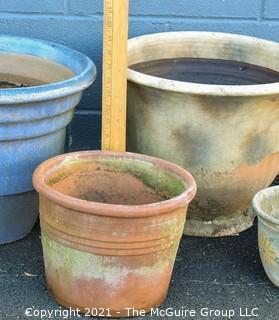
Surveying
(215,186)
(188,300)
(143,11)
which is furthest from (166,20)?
(188,300)

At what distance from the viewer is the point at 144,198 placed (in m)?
2.69

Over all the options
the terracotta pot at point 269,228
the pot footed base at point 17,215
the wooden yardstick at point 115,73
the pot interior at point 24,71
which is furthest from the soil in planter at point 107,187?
the pot interior at point 24,71

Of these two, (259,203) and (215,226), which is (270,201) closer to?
(259,203)

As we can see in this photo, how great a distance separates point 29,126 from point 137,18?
3.32 feet

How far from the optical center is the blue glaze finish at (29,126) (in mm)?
2535

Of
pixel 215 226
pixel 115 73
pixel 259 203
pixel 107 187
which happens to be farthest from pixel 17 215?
pixel 259 203

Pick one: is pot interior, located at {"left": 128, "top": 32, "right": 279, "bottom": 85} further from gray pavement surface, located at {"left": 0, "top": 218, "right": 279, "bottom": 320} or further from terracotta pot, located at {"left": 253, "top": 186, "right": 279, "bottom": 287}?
gray pavement surface, located at {"left": 0, "top": 218, "right": 279, "bottom": 320}

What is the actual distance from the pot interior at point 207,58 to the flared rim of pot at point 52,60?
290 mm

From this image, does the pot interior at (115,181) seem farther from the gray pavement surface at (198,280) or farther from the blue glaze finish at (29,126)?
the gray pavement surface at (198,280)

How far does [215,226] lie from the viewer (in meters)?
3.07

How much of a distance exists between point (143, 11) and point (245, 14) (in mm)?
489

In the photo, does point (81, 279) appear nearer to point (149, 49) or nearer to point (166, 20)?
point (149, 49)

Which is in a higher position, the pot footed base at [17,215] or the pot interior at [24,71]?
the pot interior at [24,71]

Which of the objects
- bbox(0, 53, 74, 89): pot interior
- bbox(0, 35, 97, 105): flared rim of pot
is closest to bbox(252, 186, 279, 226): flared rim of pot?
bbox(0, 35, 97, 105): flared rim of pot
